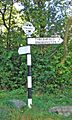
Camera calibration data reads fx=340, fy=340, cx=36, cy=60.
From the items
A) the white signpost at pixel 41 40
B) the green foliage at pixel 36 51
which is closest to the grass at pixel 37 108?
the green foliage at pixel 36 51

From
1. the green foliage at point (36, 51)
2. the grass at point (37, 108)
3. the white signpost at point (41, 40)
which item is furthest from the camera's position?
the green foliage at point (36, 51)

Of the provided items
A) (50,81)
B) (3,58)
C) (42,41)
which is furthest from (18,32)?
(42,41)

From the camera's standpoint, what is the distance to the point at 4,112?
7.07m

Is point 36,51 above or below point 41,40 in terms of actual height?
below

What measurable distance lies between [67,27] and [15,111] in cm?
644

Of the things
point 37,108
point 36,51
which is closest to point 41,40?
point 37,108

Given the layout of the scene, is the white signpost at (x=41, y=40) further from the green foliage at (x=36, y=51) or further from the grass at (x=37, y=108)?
the green foliage at (x=36, y=51)

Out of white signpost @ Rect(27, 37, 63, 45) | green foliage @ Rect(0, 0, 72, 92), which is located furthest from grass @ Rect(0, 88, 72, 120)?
white signpost @ Rect(27, 37, 63, 45)

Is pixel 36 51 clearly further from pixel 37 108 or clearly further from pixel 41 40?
pixel 37 108

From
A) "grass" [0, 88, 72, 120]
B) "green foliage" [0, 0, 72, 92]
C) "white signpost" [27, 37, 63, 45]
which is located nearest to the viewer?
"grass" [0, 88, 72, 120]

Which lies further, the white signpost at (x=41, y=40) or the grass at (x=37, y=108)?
the white signpost at (x=41, y=40)

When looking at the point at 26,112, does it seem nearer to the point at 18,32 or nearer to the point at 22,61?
the point at 22,61

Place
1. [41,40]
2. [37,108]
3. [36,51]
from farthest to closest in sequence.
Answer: [36,51] < [41,40] < [37,108]

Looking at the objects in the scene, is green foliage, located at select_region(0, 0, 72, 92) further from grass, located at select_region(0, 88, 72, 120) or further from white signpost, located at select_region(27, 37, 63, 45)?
white signpost, located at select_region(27, 37, 63, 45)
